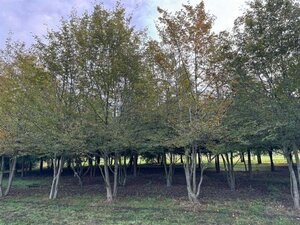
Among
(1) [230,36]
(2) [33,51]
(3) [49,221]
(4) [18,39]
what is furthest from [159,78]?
(4) [18,39]

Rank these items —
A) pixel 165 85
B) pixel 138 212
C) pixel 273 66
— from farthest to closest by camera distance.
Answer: pixel 165 85 → pixel 273 66 → pixel 138 212

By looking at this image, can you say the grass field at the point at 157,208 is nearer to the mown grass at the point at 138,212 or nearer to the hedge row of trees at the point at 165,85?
the mown grass at the point at 138,212

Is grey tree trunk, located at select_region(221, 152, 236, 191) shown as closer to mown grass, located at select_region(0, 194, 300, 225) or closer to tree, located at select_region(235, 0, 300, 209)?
mown grass, located at select_region(0, 194, 300, 225)

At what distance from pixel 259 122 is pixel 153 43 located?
5315 millimetres

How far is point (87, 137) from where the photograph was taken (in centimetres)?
1033

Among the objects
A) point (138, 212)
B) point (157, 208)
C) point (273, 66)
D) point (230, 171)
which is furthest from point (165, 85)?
point (230, 171)

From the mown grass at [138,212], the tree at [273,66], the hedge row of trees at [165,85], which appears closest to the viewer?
the mown grass at [138,212]

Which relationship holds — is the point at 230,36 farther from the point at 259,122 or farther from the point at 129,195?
the point at 129,195

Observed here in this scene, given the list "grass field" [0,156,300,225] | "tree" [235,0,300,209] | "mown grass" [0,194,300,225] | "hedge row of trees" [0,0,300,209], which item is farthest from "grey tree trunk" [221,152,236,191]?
"tree" [235,0,300,209]

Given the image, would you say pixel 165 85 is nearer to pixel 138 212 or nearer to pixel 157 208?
pixel 157 208

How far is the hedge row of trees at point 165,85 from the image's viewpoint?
9.25 m

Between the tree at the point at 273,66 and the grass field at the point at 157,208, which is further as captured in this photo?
the tree at the point at 273,66

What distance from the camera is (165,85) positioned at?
10.6 metres

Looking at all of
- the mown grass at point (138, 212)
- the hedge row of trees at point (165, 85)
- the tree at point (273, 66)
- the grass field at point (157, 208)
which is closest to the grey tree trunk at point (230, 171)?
the grass field at point (157, 208)
